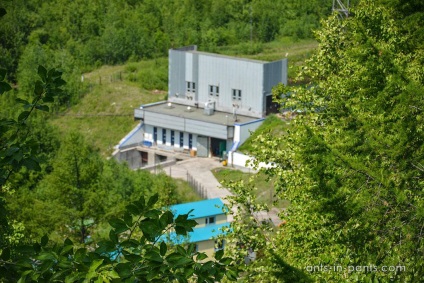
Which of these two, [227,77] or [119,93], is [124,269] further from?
[119,93]

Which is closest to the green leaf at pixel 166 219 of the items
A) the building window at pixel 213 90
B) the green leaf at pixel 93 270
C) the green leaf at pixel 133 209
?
the green leaf at pixel 133 209

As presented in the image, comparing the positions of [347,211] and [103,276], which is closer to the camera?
[103,276]

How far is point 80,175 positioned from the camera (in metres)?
23.1

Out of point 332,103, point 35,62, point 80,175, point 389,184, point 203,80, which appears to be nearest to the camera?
point 389,184

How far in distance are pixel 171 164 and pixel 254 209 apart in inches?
1003

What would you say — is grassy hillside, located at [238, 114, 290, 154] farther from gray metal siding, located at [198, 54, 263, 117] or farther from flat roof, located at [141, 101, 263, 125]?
gray metal siding, located at [198, 54, 263, 117]

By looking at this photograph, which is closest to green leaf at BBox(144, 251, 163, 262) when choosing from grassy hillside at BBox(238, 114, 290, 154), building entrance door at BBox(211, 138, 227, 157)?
grassy hillside at BBox(238, 114, 290, 154)

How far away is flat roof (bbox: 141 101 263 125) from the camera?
38731mm

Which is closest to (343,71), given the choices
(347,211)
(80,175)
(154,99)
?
(347,211)

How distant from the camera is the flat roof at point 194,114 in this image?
127 ft

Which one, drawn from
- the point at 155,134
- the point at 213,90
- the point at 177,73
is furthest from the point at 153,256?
the point at 177,73

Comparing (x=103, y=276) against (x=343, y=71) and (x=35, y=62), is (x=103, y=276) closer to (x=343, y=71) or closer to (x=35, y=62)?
(x=343, y=71)

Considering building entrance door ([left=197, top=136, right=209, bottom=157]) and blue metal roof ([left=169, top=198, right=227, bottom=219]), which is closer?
blue metal roof ([left=169, top=198, right=227, bottom=219])

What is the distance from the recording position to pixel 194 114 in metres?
39.8
